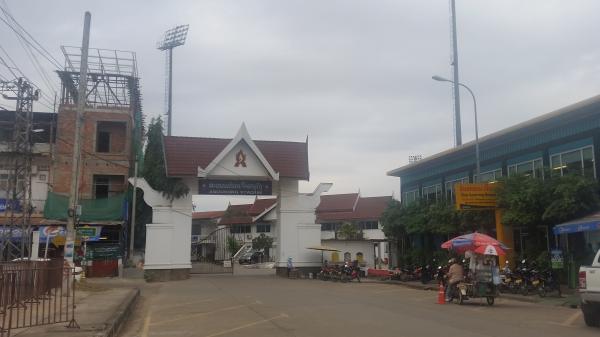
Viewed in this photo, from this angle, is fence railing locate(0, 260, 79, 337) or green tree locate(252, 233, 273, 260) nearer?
fence railing locate(0, 260, 79, 337)

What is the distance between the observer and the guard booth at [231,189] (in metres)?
33.5

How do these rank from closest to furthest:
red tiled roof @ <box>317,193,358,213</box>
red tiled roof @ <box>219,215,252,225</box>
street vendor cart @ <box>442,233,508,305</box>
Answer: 1. street vendor cart @ <box>442,233,508,305</box>
2. red tiled roof @ <box>317,193,358,213</box>
3. red tiled roof @ <box>219,215,252,225</box>

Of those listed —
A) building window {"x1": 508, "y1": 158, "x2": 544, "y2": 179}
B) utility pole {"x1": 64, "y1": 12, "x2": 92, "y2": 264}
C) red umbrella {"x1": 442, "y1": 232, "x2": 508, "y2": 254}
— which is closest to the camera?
red umbrella {"x1": 442, "y1": 232, "x2": 508, "y2": 254}

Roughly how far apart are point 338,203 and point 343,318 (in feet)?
195

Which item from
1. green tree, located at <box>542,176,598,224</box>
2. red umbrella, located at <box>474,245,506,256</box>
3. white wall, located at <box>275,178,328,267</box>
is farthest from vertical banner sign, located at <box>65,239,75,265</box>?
green tree, located at <box>542,176,598,224</box>

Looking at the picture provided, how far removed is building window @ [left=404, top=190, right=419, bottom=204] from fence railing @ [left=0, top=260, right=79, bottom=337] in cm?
2390

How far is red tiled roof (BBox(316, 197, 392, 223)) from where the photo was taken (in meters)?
69.0

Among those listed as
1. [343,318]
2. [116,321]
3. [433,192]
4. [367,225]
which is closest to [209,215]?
[367,225]

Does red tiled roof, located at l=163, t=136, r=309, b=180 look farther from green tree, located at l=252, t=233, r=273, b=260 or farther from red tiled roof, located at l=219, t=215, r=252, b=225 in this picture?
red tiled roof, located at l=219, t=215, r=252, b=225

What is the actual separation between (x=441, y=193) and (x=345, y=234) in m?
30.2

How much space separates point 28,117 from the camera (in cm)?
2867

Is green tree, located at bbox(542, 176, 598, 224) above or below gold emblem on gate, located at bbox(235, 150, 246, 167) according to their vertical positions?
below

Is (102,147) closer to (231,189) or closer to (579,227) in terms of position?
(231,189)

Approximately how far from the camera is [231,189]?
35.4m
